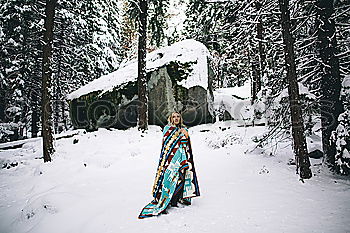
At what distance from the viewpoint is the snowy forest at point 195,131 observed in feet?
15.9

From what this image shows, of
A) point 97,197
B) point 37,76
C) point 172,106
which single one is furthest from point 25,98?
point 97,197

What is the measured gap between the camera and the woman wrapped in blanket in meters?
4.88

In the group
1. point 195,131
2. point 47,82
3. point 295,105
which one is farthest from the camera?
point 195,131

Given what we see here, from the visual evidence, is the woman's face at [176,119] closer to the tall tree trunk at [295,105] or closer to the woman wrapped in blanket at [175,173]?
the woman wrapped in blanket at [175,173]

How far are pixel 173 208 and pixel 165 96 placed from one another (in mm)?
8808

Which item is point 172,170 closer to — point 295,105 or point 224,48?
point 295,105

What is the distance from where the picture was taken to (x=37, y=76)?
Result: 1672cm

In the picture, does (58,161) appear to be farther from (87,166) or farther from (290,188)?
(290,188)

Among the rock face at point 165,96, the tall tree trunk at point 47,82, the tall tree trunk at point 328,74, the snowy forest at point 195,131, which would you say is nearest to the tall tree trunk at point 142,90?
the snowy forest at point 195,131

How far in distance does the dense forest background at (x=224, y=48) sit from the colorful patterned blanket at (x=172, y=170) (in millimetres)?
3082

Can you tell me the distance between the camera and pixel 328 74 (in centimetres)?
665

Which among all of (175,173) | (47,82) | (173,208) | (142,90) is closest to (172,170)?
(175,173)

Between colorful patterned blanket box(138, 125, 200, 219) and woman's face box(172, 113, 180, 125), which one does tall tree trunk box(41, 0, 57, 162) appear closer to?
colorful patterned blanket box(138, 125, 200, 219)

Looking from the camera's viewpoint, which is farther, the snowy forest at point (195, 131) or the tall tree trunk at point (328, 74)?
the tall tree trunk at point (328, 74)
